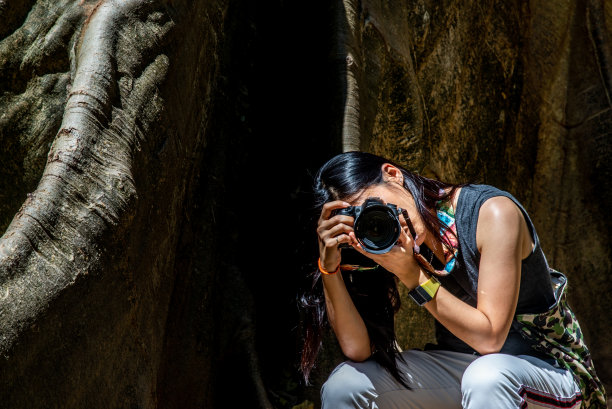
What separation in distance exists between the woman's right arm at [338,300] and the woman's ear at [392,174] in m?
0.15

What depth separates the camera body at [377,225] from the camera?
5.26 ft

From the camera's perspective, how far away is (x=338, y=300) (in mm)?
1870

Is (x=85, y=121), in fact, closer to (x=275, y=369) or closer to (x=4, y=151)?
(x=4, y=151)

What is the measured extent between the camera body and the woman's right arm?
0.11 metres

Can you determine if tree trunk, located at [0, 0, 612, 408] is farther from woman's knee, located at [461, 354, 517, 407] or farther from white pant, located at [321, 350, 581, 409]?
woman's knee, located at [461, 354, 517, 407]

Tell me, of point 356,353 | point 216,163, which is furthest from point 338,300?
point 216,163

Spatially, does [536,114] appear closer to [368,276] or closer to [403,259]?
[368,276]

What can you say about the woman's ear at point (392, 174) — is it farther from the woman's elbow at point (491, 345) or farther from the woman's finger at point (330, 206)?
the woman's elbow at point (491, 345)

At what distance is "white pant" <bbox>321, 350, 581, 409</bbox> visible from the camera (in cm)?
152

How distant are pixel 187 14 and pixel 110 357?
1008mm

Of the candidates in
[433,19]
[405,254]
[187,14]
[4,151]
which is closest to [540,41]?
[433,19]

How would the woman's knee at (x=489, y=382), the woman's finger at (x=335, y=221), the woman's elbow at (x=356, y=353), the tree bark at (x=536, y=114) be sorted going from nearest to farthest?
the woman's knee at (x=489, y=382), the woman's finger at (x=335, y=221), the woman's elbow at (x=356, y=353), the tree bark at (x=536, y=114)

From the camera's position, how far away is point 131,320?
5.79 feet

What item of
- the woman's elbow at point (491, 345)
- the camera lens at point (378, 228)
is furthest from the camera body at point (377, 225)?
the woman's elbow at point (491, 345)
